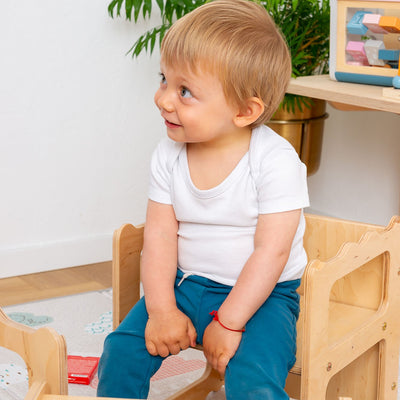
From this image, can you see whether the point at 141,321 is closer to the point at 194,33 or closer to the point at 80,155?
the point at 194,33

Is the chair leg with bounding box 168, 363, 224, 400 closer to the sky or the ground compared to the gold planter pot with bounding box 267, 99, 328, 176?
closer to the ground

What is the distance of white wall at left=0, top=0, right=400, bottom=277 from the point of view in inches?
81.1

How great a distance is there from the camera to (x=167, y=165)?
116 centimetres

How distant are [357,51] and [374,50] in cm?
5

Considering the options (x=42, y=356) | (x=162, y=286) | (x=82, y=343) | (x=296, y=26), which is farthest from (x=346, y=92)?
(x=42, y=356)

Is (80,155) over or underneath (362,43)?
underneath

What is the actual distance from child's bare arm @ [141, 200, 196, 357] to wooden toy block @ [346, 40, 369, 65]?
811 mm

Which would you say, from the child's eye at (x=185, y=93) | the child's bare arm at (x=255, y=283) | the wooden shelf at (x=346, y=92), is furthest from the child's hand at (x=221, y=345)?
the wooden shelf at (x=346, y=92)

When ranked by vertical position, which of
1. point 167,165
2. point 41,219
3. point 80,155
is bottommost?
point 41,219

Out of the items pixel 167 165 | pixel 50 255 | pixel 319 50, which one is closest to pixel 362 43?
pixel 319 50

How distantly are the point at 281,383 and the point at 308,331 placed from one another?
0.09 metres

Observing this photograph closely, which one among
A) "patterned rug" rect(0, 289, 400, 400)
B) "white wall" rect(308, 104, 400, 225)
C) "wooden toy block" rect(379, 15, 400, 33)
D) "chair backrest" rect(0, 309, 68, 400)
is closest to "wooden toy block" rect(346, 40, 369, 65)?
"wooden toy block" rect(379, 15, 400, 33)

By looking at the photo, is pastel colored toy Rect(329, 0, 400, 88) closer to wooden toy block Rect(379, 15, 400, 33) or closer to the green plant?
wooden toy block Rect(379, 15, 400, 33)

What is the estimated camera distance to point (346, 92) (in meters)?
1.60
